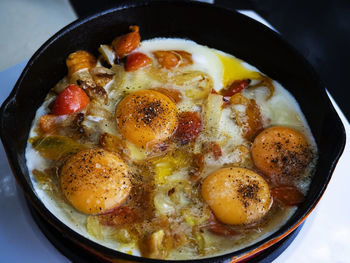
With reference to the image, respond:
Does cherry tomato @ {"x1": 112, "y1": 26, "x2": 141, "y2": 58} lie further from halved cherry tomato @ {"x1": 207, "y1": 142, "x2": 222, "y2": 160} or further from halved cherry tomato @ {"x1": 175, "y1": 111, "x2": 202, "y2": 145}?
halved cherry tomato @ {"x1": 207, "y1": 142, "x2": 222, "y2": 160}

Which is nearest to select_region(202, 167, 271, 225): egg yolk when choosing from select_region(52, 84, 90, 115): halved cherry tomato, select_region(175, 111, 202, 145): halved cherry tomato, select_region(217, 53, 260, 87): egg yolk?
select_region(175, 111, 202, 145): halved cherry tomato

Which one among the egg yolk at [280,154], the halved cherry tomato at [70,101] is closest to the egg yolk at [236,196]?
the egg yolk at [280,154]

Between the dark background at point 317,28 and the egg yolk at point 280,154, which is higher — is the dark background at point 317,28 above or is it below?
below

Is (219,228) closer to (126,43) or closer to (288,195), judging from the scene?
(288,195)

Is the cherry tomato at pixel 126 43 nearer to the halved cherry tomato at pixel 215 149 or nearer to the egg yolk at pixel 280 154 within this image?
the halved cherry tomato at pixel 215 149

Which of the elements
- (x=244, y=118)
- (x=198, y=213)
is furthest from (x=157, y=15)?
(x=198, y=213)

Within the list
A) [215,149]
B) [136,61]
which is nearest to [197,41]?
[136,61]
